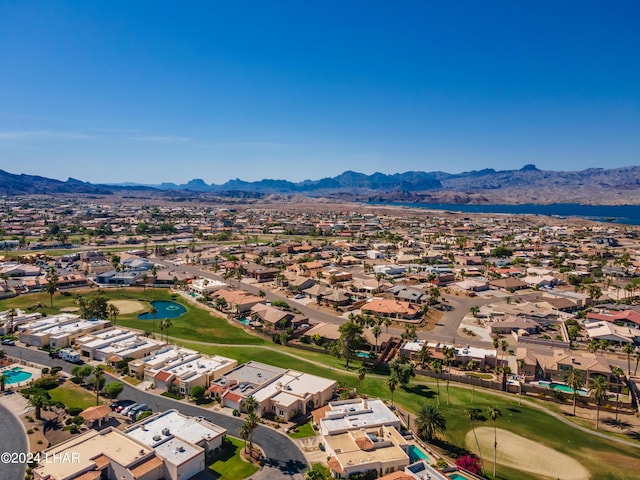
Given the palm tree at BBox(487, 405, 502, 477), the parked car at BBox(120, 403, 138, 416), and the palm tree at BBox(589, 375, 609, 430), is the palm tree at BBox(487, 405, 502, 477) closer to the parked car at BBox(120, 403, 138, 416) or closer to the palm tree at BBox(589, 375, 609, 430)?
the palm tree at BBox(589, 375, 609, 430)

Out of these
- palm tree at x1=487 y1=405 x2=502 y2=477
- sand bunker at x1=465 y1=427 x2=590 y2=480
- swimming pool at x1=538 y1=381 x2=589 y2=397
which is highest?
palm tree at x1=487 y1=405 x2=502 y2=477

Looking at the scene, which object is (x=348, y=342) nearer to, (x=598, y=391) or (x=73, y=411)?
(x=598, y=391)

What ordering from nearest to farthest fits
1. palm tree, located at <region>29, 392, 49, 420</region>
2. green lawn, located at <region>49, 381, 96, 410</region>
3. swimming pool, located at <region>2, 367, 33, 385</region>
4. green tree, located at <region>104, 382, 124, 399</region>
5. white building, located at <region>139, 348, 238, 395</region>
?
palm tree, located at <region>29, 392, 49, 420</region> < green lawn, located at <region>49, 381, 96, 410</region> < green tree, located at <region>104, 382, 124, 399</region> < white building, located at <region>139, 348, 238, 395</region> < swimming pool, located at <region>2, 367, 33, 385</region>

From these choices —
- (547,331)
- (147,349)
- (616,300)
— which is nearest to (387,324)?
(547,331)

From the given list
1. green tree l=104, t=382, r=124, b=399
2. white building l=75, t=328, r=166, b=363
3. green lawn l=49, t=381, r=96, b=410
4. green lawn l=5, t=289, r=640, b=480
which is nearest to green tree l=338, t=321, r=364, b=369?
green lawn l=5, t=289, r=640, b=480

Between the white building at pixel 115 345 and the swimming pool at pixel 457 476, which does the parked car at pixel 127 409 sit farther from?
the swimming pool at pixel 457 476

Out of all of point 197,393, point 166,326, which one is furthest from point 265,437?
point 166,326

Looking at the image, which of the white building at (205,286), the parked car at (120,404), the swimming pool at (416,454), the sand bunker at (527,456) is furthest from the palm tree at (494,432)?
the white building at (205,286)
